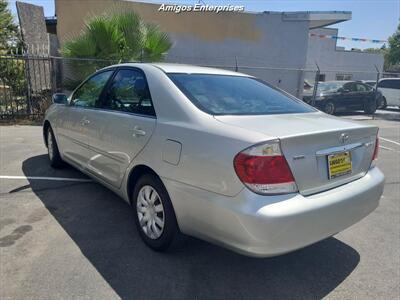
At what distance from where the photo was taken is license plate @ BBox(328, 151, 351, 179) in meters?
2.55

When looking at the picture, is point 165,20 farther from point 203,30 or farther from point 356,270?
point 356,270

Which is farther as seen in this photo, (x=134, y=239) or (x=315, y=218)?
(x=134, y=239)

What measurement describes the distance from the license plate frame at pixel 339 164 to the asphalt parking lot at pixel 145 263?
0.87m

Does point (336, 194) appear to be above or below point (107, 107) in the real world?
below

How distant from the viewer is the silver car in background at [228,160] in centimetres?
224

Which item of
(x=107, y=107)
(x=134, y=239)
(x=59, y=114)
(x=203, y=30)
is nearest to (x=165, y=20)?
(x=203, y=30)

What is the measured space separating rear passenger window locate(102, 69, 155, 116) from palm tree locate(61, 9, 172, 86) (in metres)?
6.28

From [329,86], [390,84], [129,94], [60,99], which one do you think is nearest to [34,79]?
[60,99]

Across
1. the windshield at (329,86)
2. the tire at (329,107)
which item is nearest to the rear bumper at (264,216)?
the tire at (329,107)

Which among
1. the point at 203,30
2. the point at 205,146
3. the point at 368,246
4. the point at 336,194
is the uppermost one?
the point at 203,30

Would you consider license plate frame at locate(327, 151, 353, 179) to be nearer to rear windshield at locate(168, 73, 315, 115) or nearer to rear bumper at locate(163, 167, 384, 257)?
rear bumper at locate(163, 167, 384, 257)

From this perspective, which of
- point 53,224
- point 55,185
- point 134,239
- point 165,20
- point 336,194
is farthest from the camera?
point 165,20

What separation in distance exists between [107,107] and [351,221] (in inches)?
102

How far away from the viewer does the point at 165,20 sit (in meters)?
14.2
